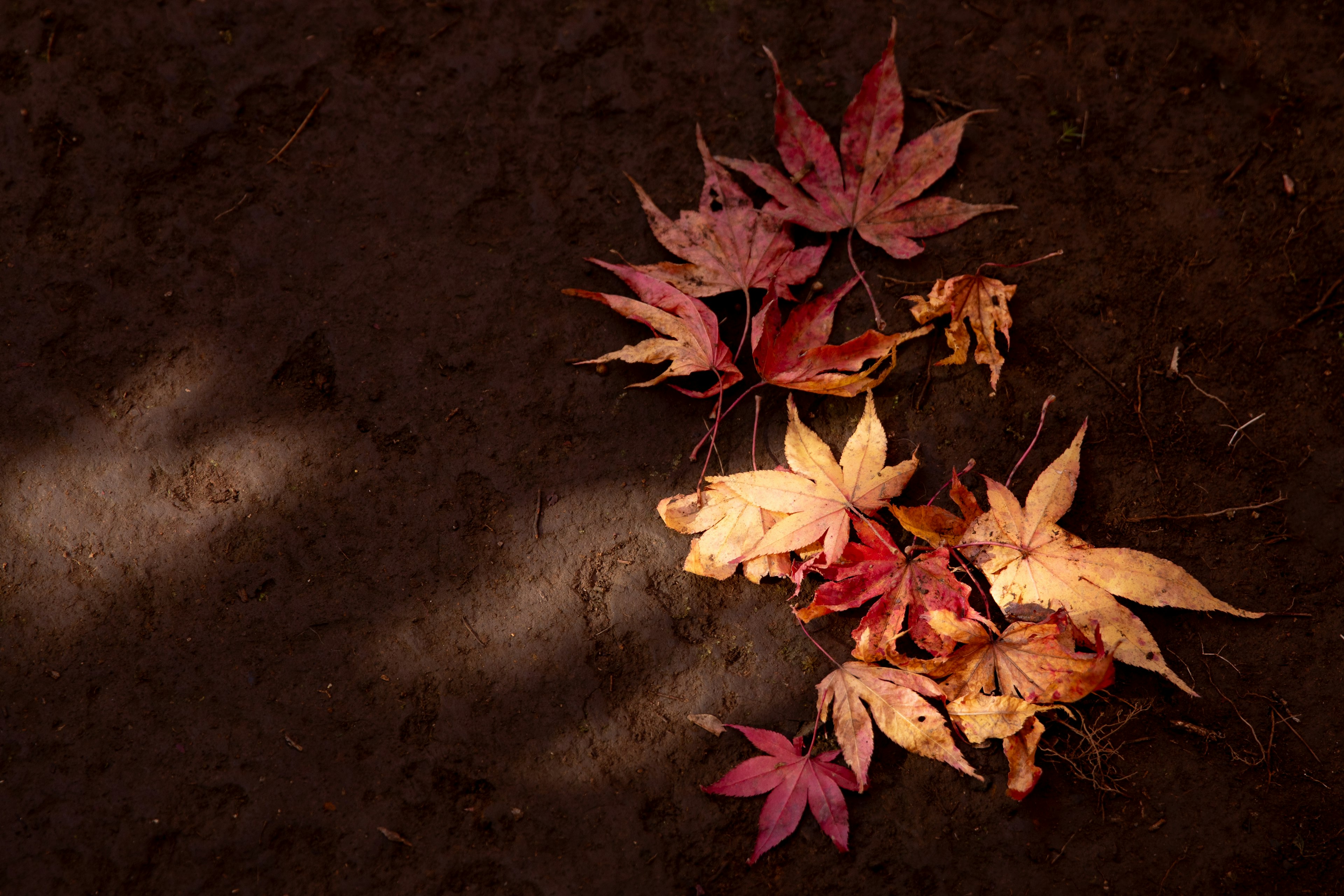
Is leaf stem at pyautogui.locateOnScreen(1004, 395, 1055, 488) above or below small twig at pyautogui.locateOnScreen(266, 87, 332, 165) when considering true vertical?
below

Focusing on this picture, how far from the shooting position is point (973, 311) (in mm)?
1856

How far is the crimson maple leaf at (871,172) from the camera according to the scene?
6.20 feet

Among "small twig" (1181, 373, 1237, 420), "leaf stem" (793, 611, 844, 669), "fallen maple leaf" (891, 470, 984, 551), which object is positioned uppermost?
"fallen maple leaf" (891, 470, 984, 551)

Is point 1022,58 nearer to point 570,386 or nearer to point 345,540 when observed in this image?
point 570,386

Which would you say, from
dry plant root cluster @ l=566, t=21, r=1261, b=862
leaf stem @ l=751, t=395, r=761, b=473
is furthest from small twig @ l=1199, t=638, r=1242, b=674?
leaf stem @ l=751, t=395, r=761, b=473

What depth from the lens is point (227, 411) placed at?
186cm

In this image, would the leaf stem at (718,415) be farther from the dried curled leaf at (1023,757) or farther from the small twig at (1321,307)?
the small twig at (1321,307)

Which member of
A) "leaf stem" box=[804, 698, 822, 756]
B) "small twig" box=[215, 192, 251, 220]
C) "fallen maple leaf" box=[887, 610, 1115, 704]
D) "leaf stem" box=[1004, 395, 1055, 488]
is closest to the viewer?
"fallen maple leaf" box=[887, 610, 1115, 704]

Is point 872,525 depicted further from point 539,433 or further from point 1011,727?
point 539,433

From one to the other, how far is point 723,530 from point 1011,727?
0.71m

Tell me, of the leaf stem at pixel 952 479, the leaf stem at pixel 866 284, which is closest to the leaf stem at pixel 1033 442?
the leaf stem at pixel 952 479

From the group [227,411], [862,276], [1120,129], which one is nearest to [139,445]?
[227,411]

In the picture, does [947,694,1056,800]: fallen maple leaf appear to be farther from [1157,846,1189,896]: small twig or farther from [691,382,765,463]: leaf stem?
[691,382,765,463]: leaf stem

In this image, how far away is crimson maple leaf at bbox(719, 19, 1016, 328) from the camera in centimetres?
189
